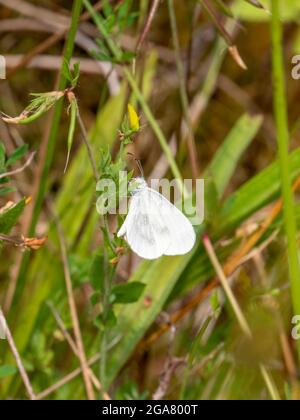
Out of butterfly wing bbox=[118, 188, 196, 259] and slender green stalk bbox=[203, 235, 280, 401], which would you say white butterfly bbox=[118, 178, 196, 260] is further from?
slender green stalk bbox=[203, 235, 280, 401]

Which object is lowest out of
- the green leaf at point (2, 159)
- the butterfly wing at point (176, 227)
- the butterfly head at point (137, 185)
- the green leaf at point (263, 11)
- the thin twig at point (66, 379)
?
the thin twig at point (66, 379)

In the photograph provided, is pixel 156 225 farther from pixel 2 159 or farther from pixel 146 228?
pixel 2 159

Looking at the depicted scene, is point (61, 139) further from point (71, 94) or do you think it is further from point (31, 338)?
point (71, 94)

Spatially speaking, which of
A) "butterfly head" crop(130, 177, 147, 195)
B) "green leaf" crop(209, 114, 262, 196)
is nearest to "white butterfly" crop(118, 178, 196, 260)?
"butterfly head" crop(130, 177, 147, 195)

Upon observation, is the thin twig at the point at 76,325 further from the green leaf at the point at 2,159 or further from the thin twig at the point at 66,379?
the green leaf at the point at 2,159

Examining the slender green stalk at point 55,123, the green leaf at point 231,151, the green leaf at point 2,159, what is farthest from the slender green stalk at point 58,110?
the green leaf at point 231,151
